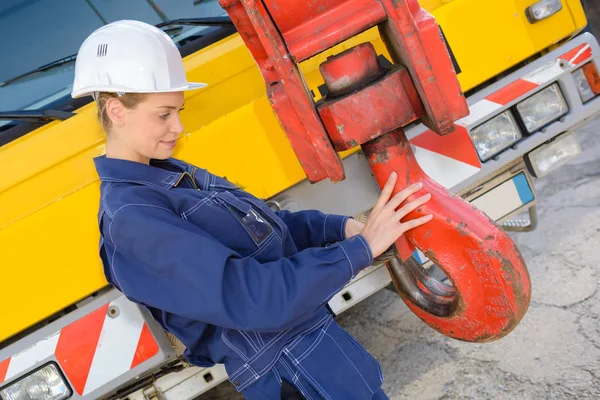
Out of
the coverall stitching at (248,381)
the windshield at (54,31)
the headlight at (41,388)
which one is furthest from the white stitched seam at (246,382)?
the windshield at (54,31)

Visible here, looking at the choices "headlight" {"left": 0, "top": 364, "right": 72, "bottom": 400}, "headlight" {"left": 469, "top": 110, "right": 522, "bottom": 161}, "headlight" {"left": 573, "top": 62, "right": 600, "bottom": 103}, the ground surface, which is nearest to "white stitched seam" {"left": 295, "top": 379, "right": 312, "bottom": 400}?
"headlight" {"left": 0, "top": 364, "right": 72, "bottom": 400}

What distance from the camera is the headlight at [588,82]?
2.44 metres

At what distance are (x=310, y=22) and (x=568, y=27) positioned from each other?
1.43 metres

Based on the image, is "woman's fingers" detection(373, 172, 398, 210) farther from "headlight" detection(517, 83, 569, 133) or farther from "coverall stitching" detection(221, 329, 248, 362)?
"headlight" detection(517, 83, 569, 133)

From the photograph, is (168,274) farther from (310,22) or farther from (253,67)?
(253,67)

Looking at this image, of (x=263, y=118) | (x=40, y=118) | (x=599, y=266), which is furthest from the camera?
(x=599, y=266)

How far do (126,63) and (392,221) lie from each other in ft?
2.26

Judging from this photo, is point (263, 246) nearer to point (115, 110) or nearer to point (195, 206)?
point (195, 206)

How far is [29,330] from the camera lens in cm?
208

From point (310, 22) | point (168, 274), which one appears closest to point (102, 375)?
point (168, 274)

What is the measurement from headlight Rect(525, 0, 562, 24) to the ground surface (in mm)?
1000

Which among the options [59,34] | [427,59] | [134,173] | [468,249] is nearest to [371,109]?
[427,59]

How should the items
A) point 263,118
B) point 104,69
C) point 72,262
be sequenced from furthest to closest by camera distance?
point 263,118 < point 72,262 < point 104,69

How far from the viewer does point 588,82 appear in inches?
96.6
